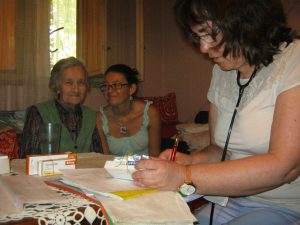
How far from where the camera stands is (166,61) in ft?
17.8

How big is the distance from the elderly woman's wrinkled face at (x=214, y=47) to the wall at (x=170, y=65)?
378 centimetres

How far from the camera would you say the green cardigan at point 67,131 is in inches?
77.7

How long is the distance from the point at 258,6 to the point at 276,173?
0.49m

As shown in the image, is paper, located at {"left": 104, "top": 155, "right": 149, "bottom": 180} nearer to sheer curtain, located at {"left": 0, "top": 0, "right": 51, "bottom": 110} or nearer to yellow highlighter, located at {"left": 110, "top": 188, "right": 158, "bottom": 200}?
yellow highlighter, located at {"left": 110, "top": 188, "right": 158, "bottom": 200}

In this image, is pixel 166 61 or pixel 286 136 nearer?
pixel 286 136

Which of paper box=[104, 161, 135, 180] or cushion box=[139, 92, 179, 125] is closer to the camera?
paper box=[104, 161, 135, 180]

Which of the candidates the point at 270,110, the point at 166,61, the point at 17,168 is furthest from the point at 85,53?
the point at 270,110

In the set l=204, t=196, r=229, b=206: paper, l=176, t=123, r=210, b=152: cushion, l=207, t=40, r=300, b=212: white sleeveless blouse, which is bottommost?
l=176, t=123, r=210, b=152: cushion

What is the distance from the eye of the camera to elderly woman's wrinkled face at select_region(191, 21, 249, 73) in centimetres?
108

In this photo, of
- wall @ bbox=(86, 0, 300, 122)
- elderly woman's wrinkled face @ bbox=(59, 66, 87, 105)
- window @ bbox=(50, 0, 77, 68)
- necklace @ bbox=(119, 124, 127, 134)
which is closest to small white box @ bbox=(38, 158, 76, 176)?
elderly woman's wrinkled face @ bbox=(59, 66, 87, 105)

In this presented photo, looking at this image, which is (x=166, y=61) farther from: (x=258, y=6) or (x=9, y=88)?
(x=258, y=6)

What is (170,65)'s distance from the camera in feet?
17.7

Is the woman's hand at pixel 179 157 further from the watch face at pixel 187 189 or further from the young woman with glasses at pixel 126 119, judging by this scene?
the young woman with glasses at pixel 126 119

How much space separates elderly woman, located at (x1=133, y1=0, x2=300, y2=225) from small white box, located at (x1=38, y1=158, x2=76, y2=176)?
0.92 feet
